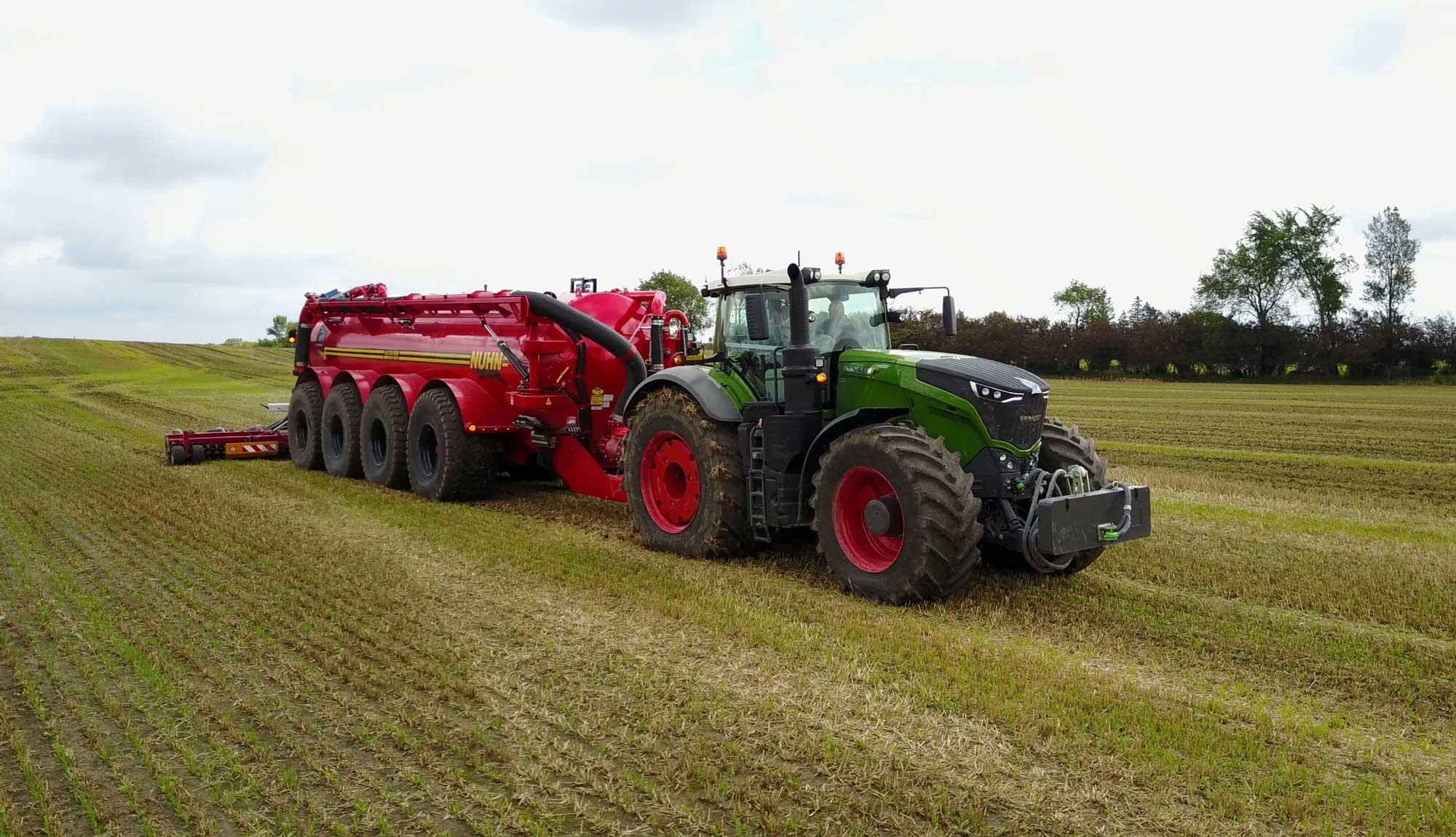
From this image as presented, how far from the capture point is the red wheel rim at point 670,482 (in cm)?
834

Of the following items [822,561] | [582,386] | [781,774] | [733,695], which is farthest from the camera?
[582,386]

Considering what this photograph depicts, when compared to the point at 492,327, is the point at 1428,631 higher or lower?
lower

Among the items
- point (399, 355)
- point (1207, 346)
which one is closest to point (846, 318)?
point (399, 355)

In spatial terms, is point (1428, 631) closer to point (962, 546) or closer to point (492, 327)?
point (962, 546)

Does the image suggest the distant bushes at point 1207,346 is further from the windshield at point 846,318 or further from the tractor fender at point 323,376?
the windshield at point 846,318

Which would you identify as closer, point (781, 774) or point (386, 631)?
point (781, 774)

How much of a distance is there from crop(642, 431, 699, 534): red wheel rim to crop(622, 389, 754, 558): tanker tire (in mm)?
61

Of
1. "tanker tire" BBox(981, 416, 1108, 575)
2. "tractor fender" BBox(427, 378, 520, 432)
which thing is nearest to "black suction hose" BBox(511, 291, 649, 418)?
"tractor fender" BBox(427, 378, 520, 432)

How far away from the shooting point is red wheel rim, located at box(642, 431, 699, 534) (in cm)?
834

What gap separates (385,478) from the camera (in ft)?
39.3

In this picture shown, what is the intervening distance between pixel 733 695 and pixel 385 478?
798 cm

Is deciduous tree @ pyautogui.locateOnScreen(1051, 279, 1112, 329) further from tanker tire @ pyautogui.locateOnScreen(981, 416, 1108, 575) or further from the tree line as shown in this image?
tanker tire @ pyautogui.locateOnScreen(981, 416, 1108, 575)

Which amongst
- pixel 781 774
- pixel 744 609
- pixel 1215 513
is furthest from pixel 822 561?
pixel 1215 513

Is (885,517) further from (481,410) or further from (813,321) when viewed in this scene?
(481,410)
